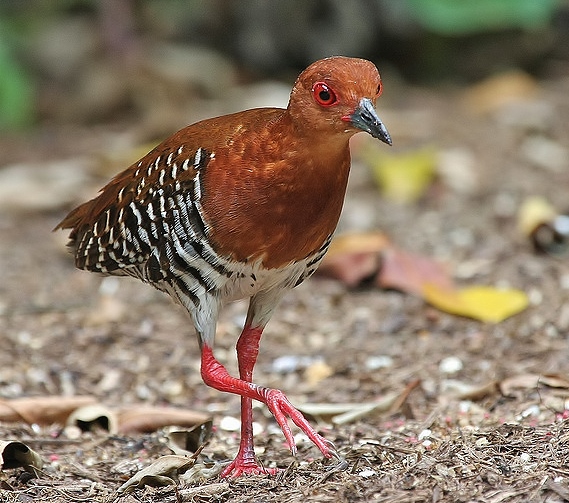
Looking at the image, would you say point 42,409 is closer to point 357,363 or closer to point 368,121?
point 357,363

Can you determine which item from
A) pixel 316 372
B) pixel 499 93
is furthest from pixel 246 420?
pixel 499 93

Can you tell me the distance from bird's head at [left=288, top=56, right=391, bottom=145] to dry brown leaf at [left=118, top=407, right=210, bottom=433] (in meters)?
1.69

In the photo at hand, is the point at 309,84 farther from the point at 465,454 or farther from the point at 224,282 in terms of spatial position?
the point at 465,454

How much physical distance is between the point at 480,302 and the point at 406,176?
7.16 feet

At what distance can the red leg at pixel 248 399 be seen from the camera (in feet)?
12.9

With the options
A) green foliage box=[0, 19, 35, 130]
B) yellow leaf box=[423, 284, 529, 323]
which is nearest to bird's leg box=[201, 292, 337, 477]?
yellow leaf box=[423, 284, 529, 323]

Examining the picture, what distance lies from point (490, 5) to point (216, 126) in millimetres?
6441

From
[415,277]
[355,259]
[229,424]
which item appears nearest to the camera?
[229,424]

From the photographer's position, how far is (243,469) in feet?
13.9

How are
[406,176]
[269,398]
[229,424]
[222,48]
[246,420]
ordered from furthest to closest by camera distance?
[222,48] < [406,176] < [229,424] < [246,420] < [269,398]

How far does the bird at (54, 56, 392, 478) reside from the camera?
12.8ft

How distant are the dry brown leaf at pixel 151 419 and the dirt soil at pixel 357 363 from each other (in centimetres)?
7

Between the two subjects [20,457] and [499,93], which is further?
[499,93]

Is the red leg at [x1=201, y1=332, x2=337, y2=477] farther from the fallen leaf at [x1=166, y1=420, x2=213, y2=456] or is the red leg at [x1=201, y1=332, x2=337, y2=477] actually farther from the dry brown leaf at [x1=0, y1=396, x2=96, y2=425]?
the dry brown leaf at [x1=0, y1=396, x2=96, y2=425]
